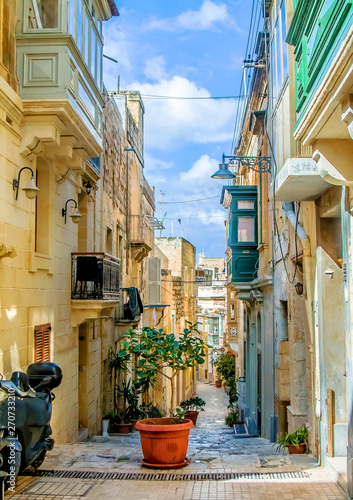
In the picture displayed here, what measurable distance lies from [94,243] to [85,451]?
18.7ft

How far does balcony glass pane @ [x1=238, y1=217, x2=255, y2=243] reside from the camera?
1505cm

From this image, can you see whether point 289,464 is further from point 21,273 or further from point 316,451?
point 21,273

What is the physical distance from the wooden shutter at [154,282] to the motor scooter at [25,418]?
15.5 m

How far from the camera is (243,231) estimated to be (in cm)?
1515

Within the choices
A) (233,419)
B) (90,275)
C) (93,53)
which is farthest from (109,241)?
(233,419)

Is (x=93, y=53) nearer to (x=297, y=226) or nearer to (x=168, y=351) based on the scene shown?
(x=297, y=226)

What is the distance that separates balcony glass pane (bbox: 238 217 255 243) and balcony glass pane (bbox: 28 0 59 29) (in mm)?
7665

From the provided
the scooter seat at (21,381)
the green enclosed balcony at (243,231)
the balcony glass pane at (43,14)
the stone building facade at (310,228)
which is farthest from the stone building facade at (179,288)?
the scooter seat at (21,381)

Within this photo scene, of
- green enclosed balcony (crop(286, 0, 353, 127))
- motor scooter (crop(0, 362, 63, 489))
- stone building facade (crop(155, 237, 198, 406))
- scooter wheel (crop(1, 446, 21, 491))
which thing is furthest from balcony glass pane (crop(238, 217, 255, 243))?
stone building facade (crop(155, 237, 198, 406))

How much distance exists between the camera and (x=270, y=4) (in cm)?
1154

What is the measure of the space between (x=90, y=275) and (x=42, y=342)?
2.15 metres

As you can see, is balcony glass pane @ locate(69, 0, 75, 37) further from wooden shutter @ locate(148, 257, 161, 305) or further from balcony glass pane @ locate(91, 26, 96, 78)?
wooden shutter @ locate(148, 257, 161, 305)

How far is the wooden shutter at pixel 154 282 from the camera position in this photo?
22672mm

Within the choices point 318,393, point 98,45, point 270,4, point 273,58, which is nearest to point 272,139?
point 273,58
